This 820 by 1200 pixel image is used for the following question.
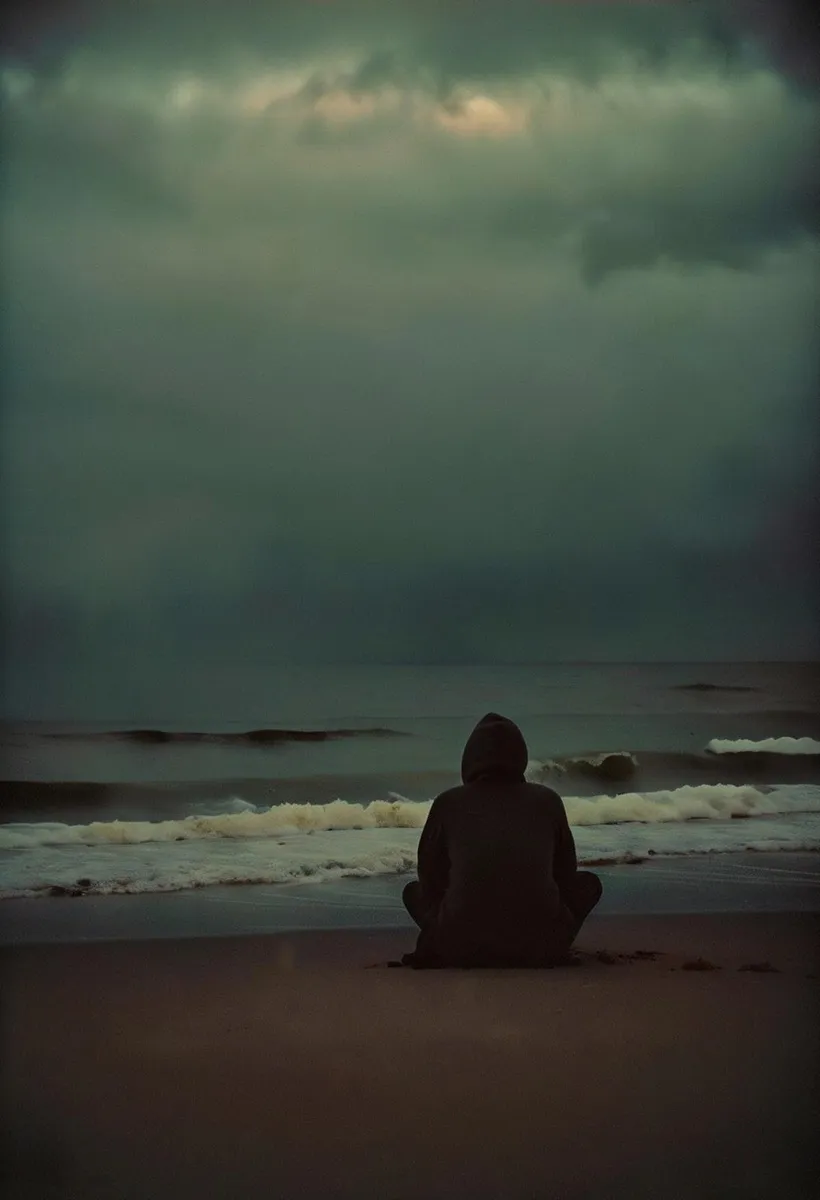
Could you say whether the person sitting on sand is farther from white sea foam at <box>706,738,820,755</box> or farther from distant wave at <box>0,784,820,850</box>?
white sea foam at <box>706,738,820,755</box>

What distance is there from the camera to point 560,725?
23.8m

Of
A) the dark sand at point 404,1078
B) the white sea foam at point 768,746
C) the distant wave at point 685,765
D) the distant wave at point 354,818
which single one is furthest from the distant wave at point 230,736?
the dark sand at point 404,1078

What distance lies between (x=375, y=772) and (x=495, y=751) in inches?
539

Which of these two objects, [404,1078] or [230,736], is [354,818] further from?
[230,736]

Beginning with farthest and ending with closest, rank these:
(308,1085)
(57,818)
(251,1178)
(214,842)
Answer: (57,818)
(214,842)
(308,1085)
(251,1178)

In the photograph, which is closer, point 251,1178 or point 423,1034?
point 251,1178

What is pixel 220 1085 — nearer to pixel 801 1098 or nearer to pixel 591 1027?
pixel 591 1027

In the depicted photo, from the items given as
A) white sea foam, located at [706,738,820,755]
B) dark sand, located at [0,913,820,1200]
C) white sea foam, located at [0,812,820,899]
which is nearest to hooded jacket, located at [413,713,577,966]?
dark sand, located at [0,913,820,1200]

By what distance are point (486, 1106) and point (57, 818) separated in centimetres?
1137

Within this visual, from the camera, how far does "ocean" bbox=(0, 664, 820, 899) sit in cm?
910

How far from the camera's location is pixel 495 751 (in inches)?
207

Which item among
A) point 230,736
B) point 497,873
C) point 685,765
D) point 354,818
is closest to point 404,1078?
point 497,873

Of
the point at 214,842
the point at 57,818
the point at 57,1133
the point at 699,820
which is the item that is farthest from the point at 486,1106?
the point at 57,818

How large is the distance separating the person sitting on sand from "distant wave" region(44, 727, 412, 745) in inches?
639
